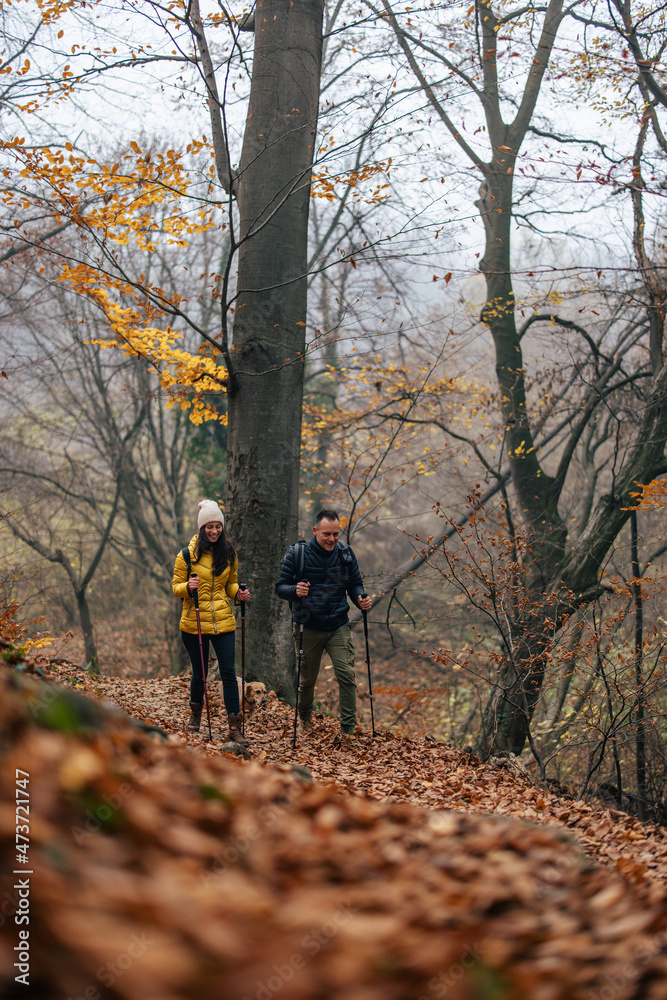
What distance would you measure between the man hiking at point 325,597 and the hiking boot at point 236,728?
2.67 ft

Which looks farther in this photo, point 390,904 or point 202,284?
point 202,284

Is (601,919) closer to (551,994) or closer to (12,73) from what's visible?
(551,994)

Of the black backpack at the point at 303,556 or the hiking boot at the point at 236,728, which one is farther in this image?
the black backpack at the point at 303,556

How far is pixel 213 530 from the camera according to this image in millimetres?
6078

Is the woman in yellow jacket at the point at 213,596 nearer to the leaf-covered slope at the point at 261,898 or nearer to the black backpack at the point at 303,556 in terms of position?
the black backpack at the point at 303,556

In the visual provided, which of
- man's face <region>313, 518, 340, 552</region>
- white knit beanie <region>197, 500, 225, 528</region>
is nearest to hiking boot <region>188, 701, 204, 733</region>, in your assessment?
white knit beanie <region>197, 500, 225, 528</region>

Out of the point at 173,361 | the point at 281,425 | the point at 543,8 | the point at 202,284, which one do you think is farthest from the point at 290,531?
the point at 202,284

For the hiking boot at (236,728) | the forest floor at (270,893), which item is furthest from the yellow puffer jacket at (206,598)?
the forest floor at (270,893)

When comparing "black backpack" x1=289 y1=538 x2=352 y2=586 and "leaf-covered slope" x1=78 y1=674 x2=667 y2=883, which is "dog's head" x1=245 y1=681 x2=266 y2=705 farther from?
"black backpack" x1=289 y1=538 x2=352 y2=586

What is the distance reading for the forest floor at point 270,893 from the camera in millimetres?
1470

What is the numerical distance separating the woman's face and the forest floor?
3286 mm

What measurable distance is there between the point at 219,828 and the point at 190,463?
649 inches

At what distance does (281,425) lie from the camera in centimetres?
786

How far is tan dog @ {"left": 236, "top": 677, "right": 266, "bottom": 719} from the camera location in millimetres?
7219
